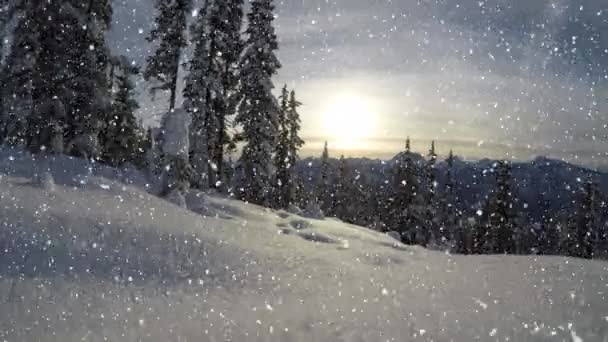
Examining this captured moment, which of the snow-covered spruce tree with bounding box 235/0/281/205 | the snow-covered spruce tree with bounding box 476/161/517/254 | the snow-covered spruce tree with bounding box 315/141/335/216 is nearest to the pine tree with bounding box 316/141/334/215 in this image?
the snow-covered spruce tree with bounding box 315/141/335/216

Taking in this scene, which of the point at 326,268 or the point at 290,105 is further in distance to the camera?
the point at 290,105

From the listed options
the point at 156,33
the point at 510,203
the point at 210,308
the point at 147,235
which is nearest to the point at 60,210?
the point at 147,235

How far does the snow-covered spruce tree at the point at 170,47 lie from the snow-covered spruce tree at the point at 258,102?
4444 mm

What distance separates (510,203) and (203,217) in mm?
35093

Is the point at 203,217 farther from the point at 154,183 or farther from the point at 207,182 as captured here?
the point at 207,182

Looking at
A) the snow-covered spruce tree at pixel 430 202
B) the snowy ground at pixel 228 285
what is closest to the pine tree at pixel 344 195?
the snow-covered spruce tree at pixel 430 202

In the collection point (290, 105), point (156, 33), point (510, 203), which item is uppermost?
point (156, 33)

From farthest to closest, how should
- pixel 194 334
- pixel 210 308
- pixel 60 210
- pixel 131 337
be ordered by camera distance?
pixel 60 210, pixel 210 308, pixel 194 334, pixel 131 337

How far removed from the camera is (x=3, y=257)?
991 cm

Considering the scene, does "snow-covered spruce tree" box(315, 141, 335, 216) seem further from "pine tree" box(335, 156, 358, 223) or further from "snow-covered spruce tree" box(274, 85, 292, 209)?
"snow-covered spruce tree" box(274, 85, 292, 209)

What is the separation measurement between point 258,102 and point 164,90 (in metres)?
6.65

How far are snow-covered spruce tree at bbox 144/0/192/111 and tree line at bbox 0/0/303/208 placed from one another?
0.23ft

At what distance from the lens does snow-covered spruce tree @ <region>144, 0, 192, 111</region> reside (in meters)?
34.3

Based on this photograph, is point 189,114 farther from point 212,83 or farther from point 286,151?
point 286,151
